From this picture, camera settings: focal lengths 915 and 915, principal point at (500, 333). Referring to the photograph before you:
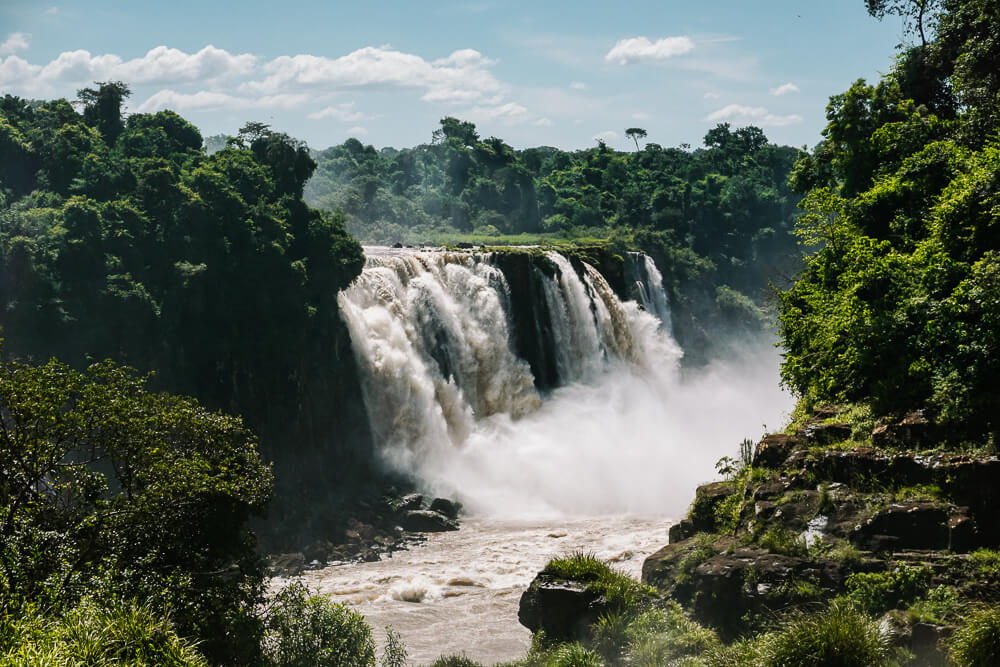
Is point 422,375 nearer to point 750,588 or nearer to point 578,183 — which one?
point 750,588

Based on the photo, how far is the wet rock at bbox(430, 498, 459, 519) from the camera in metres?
27.1

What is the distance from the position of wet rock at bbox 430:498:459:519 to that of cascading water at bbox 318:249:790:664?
479 mm

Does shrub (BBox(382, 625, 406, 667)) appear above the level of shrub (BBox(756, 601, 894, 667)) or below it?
below

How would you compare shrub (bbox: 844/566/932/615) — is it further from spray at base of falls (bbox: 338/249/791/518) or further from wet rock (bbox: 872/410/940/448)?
spray at base of falls (bbox: 338/249/791/518)

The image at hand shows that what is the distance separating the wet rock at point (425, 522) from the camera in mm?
26141

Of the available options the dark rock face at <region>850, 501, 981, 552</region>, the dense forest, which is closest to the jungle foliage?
the dense forest

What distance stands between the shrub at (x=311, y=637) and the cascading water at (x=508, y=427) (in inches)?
103

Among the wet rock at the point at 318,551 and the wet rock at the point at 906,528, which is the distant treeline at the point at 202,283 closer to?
the wet rock at the point at 318,551

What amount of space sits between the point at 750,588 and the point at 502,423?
2039cm

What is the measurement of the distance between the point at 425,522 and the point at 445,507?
1.11m

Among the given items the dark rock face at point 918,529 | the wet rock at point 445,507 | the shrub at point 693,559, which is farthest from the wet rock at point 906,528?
the wet rock at point 445,507

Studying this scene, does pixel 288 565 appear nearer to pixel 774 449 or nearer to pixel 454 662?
pixel 454 662

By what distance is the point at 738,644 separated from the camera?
12.0 meters

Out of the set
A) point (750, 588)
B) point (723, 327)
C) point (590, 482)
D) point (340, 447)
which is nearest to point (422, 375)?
point (340, 447)
